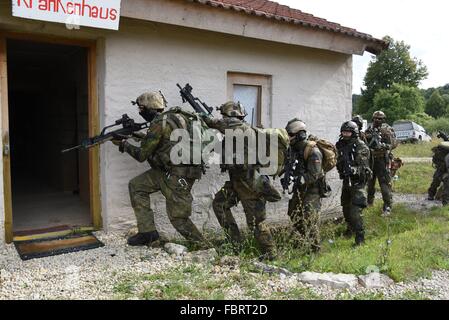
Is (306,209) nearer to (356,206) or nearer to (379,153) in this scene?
(356,206)

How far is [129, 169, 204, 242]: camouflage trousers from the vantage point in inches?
178

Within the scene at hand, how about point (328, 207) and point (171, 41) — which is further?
point (328, 207)

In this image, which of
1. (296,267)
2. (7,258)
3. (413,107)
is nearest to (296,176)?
(296,267)

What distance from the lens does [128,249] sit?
4488mm

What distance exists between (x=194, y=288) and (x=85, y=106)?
13.4 ft

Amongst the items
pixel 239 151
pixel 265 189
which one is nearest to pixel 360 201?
pixel 265 189

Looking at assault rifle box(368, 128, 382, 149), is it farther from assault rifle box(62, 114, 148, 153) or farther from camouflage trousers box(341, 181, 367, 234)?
assault rifle box(62, 114, 148, 153)

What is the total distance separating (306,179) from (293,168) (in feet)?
0.74

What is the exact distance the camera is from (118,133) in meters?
4.52

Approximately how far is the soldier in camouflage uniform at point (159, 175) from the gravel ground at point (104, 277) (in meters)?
0.36

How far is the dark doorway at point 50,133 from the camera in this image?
5988mm

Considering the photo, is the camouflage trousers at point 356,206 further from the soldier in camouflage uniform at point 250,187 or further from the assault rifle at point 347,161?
the soldier in camouflage uniform at point 250,187

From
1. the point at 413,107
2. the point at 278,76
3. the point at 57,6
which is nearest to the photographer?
the point at 57,6

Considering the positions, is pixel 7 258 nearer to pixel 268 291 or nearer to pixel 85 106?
pixel 268 291
